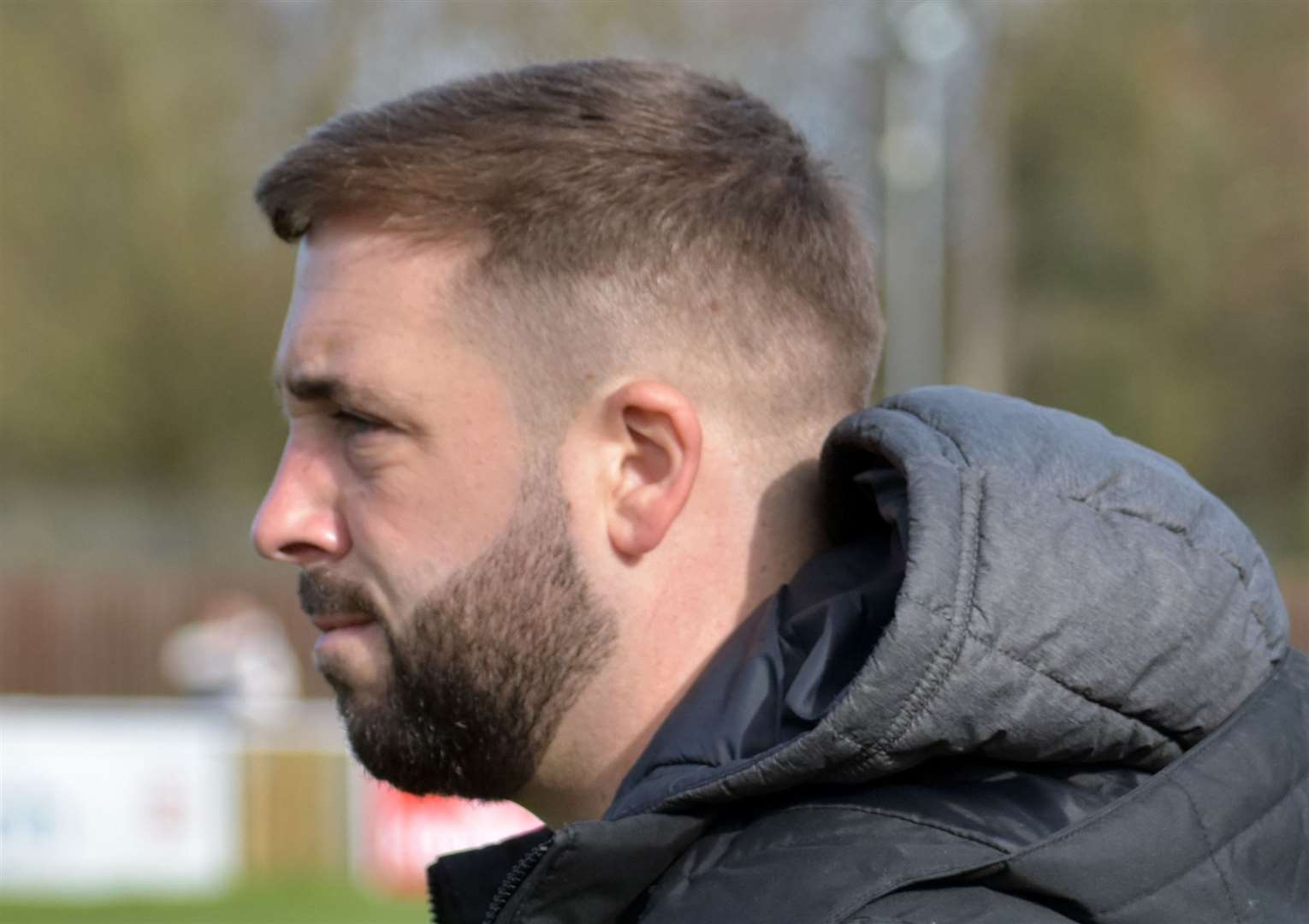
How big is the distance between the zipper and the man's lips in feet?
1.48

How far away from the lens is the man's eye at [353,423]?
2.28 metres

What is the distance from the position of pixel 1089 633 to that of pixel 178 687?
2507 cm

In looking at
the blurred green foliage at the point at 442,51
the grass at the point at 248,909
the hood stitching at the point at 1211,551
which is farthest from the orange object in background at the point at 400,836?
the blurred green foliage at the point at 442,51

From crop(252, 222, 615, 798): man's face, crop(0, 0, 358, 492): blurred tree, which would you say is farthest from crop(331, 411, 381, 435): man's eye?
crop(0, 0, 358, 492): blurred tree

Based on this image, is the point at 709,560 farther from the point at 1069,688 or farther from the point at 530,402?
the point at 1069,688

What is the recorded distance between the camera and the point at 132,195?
94.0ft

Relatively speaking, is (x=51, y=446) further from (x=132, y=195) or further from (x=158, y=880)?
(x=158, y=880)

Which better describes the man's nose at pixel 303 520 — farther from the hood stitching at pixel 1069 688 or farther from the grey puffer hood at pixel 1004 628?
the hood stitching at pixel 1069 688

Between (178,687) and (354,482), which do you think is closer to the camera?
(354,482)

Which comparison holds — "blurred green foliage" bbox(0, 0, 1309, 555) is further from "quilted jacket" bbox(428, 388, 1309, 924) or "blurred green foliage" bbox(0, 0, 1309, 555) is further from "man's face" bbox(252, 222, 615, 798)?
"quilted jacket" bbox(428, 388, 1309, 924)

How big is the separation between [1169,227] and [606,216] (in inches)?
1130

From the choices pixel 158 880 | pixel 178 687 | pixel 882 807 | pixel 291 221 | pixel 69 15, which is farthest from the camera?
pixel 69 15

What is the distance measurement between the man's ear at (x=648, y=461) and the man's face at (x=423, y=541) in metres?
0.07

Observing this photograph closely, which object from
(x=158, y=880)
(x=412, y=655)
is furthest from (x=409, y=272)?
(x=158, y=880)
